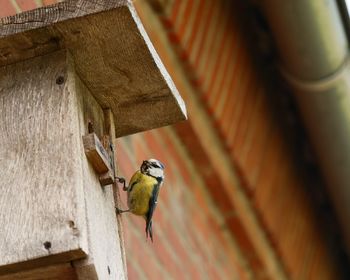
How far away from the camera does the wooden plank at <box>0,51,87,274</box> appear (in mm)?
1744

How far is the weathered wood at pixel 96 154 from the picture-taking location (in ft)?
6.42

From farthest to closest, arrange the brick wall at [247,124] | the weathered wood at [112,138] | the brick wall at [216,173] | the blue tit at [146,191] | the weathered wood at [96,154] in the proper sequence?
the brick wall at [247,124]
the brick wall at [216,173]
the blue tit at [146,191]
the weathered wood at [112,138]
the weathered wood at [96,154]

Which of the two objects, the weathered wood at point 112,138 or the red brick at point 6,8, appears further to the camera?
the red brick at point 6,8

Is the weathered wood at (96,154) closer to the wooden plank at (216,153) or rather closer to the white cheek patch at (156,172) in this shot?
the white cheek patch at (156,172)

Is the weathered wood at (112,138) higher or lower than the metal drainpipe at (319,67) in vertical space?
lower

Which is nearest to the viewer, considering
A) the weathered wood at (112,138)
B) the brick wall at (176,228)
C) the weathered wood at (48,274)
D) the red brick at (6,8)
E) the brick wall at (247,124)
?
the weathered wood at (48,274)

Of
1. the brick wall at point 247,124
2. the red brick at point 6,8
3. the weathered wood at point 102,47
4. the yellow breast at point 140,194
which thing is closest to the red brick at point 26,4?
the red brick at point 6,8

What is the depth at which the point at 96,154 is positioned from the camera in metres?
1.97

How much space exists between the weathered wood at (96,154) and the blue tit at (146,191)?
1.50 ft

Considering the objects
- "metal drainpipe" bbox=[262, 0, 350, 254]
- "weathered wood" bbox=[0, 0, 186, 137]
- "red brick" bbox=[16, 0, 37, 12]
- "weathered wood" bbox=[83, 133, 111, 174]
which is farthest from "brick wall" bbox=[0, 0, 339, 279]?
"weathered wood" bbox=[83, 133, 111, 174]

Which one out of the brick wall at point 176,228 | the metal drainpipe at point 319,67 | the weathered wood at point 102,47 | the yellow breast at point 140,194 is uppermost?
the metal drainpipe at point 319,67

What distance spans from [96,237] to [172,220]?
57.7 inches

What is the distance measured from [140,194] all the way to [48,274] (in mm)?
794

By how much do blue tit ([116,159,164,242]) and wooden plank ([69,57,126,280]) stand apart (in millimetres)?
353
